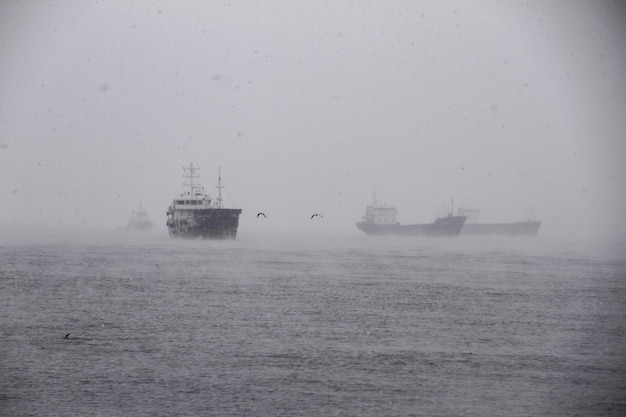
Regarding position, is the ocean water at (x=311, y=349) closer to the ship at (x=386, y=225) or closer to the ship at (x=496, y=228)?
the ship at (x=386, y=225)

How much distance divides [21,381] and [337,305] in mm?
18237

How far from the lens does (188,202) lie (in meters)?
114

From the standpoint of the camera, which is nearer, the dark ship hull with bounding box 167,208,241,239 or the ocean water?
the ocean water

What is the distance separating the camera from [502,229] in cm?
17875

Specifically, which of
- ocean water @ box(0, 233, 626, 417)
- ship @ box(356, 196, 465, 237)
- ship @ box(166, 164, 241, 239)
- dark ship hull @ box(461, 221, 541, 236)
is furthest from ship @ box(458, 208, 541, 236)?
ocean water @ box(0, 233, 626, 417)

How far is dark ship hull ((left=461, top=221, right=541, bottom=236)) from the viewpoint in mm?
167262

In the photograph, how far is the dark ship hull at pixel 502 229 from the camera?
167 m

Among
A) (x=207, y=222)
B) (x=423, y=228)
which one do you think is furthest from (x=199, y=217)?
(x=423, y=228)

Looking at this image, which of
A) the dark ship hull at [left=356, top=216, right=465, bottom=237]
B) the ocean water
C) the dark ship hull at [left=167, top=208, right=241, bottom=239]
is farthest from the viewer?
the dark ship hull at [left=356, top=216, right=465, bottom=237]

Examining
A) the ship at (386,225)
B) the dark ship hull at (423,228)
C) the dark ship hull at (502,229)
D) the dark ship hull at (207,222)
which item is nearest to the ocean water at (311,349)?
the dark ship hull at (207,222)

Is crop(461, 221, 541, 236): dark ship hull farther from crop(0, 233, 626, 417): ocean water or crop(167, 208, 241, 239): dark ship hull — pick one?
crop(0, 233, 626, 417): ocean water

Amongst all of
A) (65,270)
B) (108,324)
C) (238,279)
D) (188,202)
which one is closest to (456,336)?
(108,324)

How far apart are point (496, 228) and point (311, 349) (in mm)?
162225

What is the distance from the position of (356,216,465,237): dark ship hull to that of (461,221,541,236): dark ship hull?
18.3 meters
